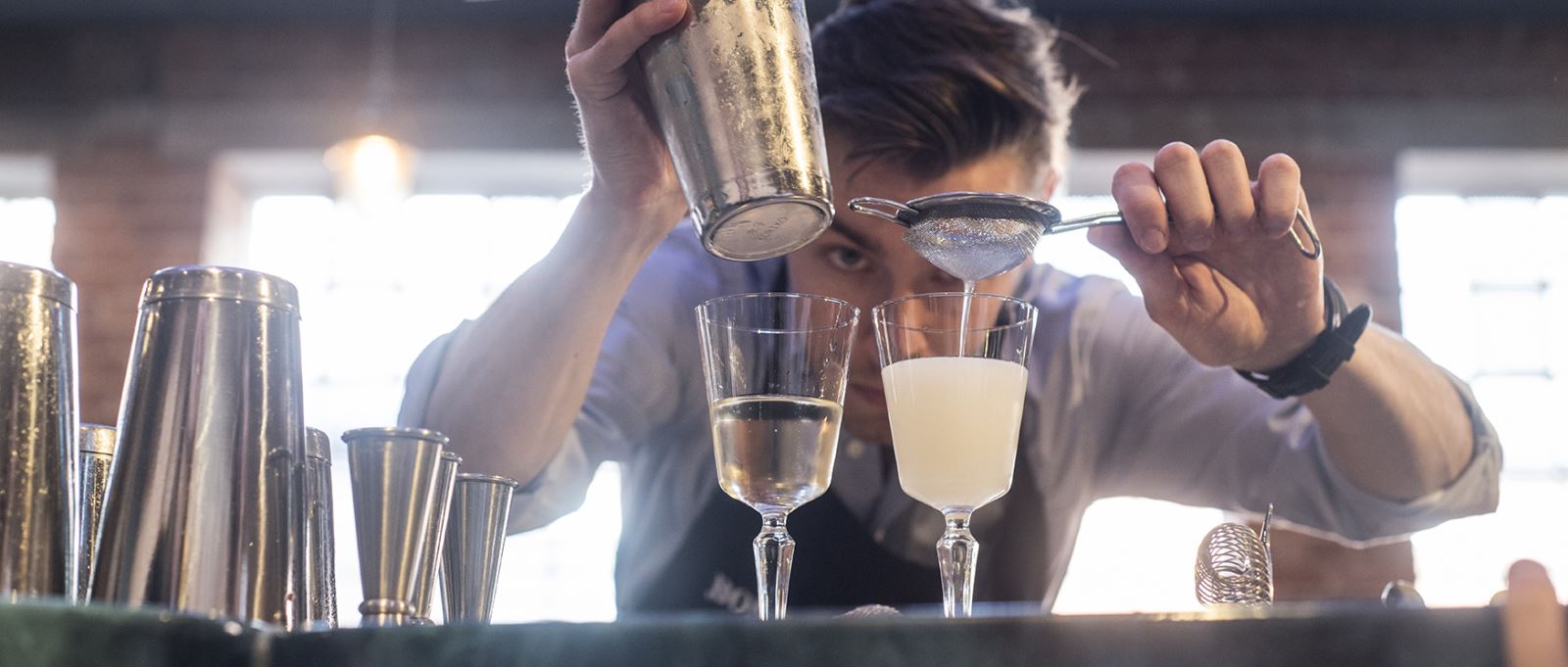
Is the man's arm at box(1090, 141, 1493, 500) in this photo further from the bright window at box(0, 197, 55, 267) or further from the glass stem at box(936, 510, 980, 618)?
the bright window at box(0, 197, 55, 267)

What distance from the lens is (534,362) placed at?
4.57 feet

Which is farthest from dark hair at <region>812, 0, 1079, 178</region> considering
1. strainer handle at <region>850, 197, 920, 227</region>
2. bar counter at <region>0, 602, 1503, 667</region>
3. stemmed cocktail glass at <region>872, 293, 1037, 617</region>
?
bar counter at <region>0, 602, 1503, 667</region>

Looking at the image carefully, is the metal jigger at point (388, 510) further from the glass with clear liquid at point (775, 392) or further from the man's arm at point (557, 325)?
the man's arm at point (557, 325)

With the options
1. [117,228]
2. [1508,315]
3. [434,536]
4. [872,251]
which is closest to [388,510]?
[434,536]

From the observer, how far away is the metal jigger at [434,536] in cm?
79

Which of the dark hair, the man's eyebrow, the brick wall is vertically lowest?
the man's eyebrow

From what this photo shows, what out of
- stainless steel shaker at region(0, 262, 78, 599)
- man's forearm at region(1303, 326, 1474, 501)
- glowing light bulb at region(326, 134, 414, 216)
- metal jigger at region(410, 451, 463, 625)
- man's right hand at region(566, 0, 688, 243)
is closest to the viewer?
stainless steel shaker at region(0, 262, 78, 599)

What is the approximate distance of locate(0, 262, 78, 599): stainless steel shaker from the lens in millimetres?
649

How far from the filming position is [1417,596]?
0.84 metres

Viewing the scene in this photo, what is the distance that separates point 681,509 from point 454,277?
3505 millimetres

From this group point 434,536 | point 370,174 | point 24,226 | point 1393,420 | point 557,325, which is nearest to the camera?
point 434,536

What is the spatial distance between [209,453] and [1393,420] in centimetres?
125

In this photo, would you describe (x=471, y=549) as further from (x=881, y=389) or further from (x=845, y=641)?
(x=881, y=389)

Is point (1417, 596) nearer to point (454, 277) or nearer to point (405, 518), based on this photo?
point (405, 518)
